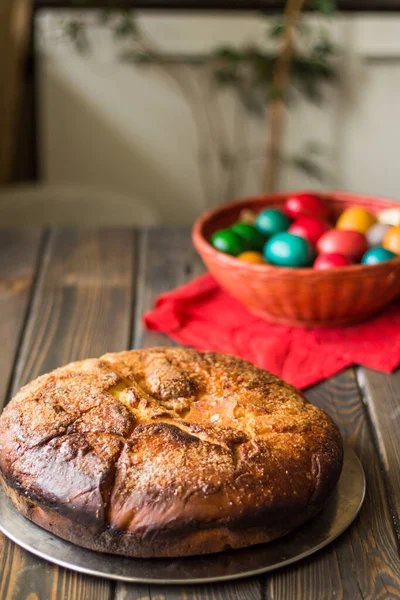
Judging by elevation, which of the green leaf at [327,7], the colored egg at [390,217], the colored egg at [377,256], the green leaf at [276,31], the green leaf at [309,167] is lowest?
the green leaf at [309,167]

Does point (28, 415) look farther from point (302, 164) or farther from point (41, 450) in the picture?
point (302, 164)

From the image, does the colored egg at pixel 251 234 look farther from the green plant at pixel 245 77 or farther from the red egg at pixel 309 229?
the green plant at pixel 245 77

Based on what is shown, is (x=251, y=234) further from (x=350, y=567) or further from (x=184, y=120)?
(x=184, y=120)

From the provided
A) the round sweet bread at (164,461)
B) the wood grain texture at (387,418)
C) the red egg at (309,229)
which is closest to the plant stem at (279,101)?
the red egg at (309,229)

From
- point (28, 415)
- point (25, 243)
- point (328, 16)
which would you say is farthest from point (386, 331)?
point (328, 16)

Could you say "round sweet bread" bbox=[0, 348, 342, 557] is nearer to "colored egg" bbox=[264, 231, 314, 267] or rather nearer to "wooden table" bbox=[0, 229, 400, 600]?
"wooden table" bbox=[0, 229, 400, 600]

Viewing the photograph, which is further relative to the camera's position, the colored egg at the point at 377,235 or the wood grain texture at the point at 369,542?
the colored egg at the point at 377,235

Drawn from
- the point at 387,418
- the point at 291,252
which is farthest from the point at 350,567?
the point at 291,252
